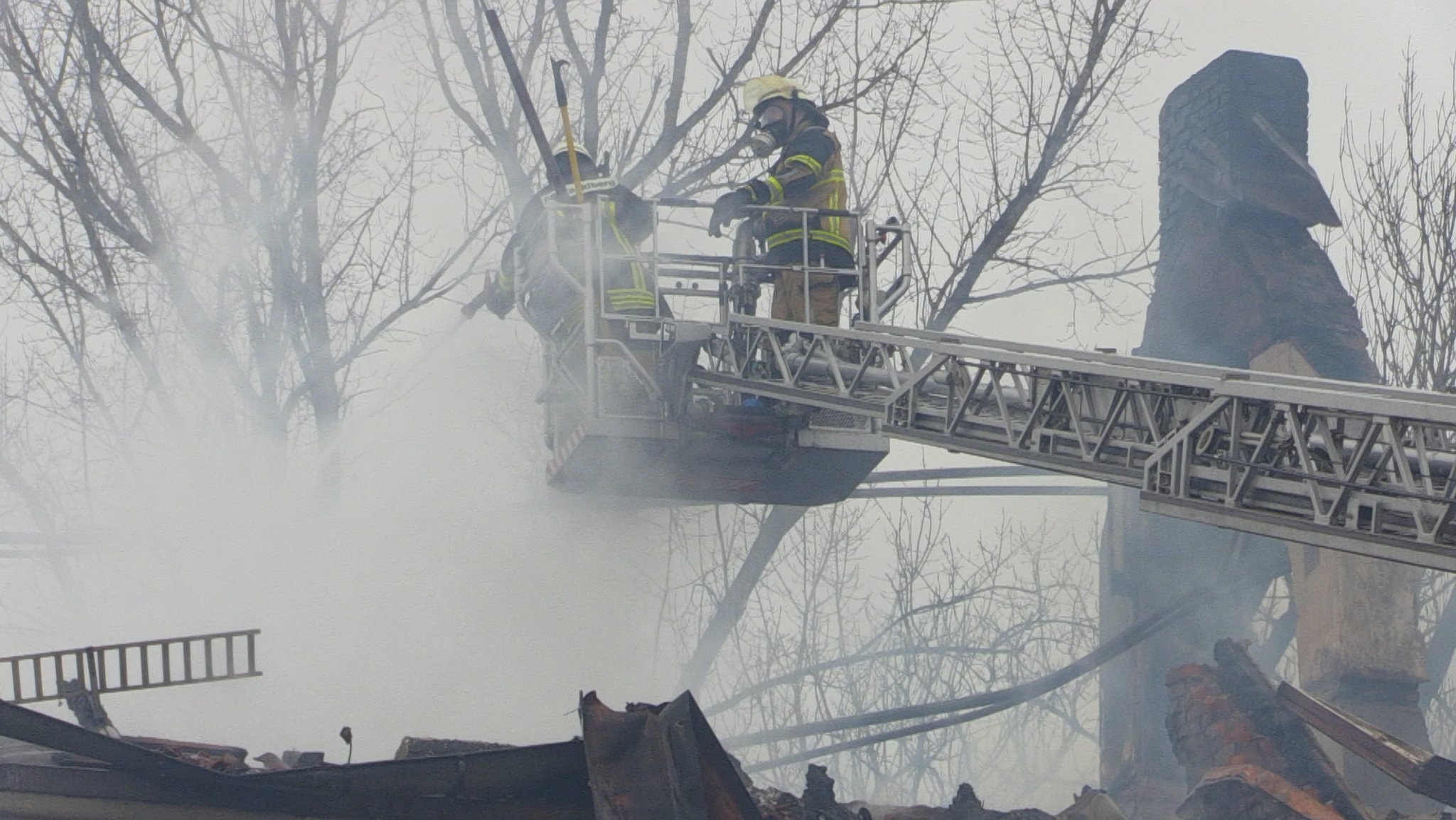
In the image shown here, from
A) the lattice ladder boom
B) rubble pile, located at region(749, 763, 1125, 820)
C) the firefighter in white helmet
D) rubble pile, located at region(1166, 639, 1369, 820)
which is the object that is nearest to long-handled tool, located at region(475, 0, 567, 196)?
the firefighter in white helmet

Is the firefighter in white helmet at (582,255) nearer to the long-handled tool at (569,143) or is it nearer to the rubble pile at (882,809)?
the long-handled tool at (569,143)

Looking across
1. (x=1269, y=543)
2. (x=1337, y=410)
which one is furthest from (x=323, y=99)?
(x=1337, y=410)

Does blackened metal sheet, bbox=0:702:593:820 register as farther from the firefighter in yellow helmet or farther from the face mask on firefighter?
the face mask on firefighter

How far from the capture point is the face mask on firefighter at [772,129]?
10.0 metres

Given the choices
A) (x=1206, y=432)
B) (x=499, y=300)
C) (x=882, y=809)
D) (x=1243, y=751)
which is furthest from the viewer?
(x=499, y=300)

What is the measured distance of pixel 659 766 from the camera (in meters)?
6.27

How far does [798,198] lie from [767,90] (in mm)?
697

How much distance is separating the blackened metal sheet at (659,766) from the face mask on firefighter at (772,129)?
451 cm

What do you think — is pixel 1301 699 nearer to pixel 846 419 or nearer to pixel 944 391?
pixel 846 419

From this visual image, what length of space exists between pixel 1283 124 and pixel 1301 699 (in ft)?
18.0

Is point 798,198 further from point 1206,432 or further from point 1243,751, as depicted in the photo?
point 1243,751

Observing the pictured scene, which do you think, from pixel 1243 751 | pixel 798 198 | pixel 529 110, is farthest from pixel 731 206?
pixel 1243 751

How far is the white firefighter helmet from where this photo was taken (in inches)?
396

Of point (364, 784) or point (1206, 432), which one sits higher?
point (1206, 432)
